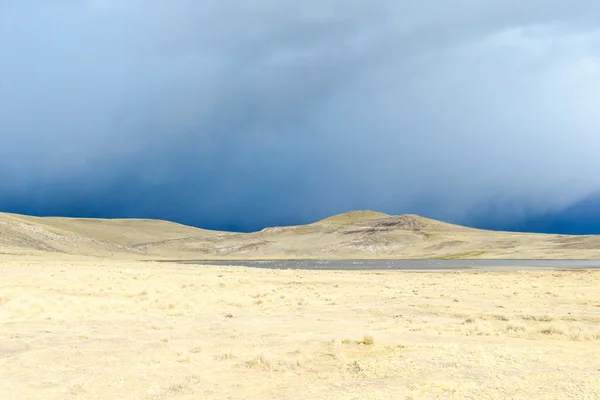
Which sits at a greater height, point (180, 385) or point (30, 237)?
point (30, 237)

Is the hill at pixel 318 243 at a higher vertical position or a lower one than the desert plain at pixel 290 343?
higher

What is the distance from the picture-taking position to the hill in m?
117

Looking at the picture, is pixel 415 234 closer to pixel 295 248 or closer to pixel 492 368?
pixel 295 248

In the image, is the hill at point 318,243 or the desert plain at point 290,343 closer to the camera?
the desert plain at point 290,343

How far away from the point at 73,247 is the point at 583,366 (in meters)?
120

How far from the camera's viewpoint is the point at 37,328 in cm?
2155

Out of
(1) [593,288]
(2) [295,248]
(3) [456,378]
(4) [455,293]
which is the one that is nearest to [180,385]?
(3) [456,378]

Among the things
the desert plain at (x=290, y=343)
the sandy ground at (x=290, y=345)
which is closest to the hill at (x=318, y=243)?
the desert plain at (x=290, y=343)

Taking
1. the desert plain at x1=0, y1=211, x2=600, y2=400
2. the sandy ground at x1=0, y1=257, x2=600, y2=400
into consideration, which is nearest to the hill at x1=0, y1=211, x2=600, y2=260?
the desert plain at x1=0, y1=211, x2=600, y2=400

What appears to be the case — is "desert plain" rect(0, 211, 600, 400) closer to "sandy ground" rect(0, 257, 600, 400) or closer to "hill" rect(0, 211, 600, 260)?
"sandy ground" rect(0, 257, 600, 400)

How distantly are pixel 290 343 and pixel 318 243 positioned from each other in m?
148

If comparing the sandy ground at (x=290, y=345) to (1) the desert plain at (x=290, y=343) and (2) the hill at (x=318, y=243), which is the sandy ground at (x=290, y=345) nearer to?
(1) the desert plain at (x=290, y=343)

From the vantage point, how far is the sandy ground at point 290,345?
12.2 m

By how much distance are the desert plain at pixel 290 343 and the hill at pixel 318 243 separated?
271 feet
